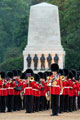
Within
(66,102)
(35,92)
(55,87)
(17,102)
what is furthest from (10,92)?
(55,87)

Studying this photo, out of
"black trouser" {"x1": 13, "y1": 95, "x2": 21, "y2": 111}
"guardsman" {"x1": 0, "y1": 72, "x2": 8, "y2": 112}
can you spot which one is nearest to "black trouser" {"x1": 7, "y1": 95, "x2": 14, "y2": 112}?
"guardsman" {"x1": 0, "y1": 72, "x2": 8, "y2": 112}

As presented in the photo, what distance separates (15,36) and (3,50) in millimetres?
6888

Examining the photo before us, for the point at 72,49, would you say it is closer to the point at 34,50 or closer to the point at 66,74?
the point at 34,50

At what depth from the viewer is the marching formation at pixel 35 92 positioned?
2597 cm

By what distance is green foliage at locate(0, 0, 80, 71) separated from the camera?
72375 millimetres

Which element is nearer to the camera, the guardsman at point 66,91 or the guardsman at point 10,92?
the guardsman at point 66,91

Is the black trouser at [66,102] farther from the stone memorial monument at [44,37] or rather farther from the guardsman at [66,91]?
the stone memorial monument at [44,37]

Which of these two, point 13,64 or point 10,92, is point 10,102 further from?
point 13,64

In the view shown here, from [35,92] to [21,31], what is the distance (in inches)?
2384

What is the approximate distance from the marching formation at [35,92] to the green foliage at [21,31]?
41.6m

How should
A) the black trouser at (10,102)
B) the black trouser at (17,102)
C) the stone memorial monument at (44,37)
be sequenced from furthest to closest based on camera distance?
the stone memorial monument at (44,37) → the black trouser at (17,102) → the black trouser at (10,102)

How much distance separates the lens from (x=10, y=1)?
10306cm

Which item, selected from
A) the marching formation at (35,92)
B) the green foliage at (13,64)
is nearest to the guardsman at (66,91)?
the marching formation at (35,92)

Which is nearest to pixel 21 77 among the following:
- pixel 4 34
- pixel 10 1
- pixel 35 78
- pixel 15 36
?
pixel 35 78
